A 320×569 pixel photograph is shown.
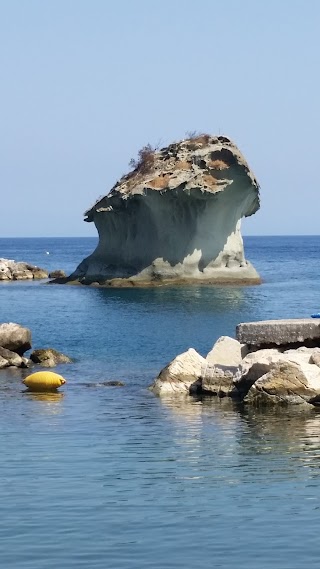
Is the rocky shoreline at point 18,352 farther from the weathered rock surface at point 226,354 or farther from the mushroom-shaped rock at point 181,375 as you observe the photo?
the weathered rock surface at point 226,354

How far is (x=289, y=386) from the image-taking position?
978 inches

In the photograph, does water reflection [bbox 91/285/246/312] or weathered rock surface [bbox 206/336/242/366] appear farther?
water reflection [bbox 91/285/246/312]

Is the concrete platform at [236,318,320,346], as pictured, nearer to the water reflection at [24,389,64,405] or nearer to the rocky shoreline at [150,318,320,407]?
the rocky shoreline at [150,318,320,407]

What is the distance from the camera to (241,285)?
71188mm

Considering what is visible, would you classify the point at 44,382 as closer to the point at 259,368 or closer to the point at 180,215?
Result: the point at 259,368

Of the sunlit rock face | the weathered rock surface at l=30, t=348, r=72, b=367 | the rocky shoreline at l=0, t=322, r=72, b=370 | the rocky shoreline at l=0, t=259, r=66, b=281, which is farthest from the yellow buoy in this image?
the rocky shoreline at l=0, t=259, r=66, b=281

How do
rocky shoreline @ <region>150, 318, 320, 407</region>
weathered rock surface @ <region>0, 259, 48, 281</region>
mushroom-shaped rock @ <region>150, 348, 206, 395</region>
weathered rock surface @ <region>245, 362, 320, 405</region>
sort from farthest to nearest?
1. weathered rock surface @ <region>0, 259, 48, 281</region>
2. mushroom-shaped rock @ <region>150, 348, 206, 395</region>
3. rocky shoreline @ <region>150, 318, 320, 407</region>
4. weathered rock surface @ <region>245, 362, 320, 405</region>

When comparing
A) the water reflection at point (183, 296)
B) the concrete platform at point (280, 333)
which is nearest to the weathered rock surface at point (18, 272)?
the water reflection at point (183, 296)

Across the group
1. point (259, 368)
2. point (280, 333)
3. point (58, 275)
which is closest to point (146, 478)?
point (259, 368)

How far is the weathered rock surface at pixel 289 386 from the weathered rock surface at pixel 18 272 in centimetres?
6534

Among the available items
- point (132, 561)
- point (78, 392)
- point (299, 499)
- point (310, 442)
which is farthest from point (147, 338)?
point (132, 561)

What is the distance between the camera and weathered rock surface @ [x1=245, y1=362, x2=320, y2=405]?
24.7 m

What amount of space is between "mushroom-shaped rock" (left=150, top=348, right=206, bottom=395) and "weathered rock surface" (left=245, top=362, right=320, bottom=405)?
10.2 ft

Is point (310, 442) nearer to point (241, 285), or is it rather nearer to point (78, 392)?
point (78, 392)
